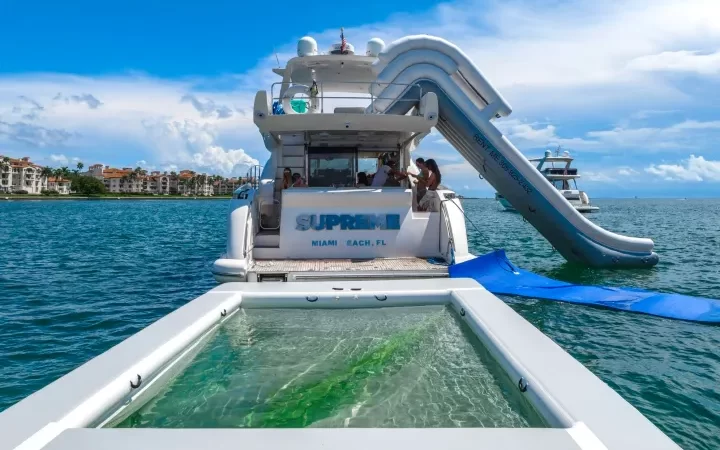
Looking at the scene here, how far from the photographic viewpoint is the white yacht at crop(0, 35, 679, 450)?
83.8 inches

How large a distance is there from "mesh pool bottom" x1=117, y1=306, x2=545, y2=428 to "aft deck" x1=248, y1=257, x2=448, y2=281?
2506mm

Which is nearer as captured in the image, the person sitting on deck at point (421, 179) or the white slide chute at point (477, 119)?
the person sitting on deck at point (421, 179)

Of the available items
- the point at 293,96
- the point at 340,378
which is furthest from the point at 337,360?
the point at 293,96

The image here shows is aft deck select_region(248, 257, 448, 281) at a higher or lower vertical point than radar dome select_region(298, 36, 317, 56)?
lower

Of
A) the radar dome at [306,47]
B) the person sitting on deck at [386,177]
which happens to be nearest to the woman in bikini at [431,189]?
the person sitting on deck at [386,177]

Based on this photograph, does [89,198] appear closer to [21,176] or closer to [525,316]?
[21,176]

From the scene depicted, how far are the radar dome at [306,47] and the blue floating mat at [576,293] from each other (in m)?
8.01

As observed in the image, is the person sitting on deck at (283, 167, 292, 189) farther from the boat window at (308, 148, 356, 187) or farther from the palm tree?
the palm tree

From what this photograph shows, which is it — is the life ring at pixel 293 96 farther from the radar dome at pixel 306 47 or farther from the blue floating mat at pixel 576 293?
the blue floating mat at pixel 576 293

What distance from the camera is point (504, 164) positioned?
1220 centimetres

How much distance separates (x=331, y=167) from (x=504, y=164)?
4.24 meters

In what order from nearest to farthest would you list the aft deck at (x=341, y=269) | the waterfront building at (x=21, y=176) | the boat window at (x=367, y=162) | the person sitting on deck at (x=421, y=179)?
the aft deck at (x=341, y=269) < the person sitting on deck at (x=421, y=179) < the boat window at (x=367, y=162) < the waterfront building at (x=21, y=176)

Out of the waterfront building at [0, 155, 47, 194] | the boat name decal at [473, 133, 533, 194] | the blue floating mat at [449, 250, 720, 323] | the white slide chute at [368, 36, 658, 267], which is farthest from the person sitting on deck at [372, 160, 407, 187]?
the waterfront building at [0, 155, 47, 194]

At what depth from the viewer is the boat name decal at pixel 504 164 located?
12.1 meters
